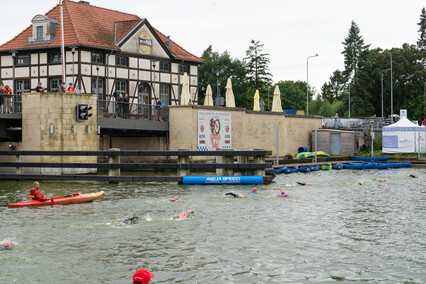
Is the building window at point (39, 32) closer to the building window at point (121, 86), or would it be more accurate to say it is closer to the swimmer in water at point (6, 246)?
the building window at point (121, 86)

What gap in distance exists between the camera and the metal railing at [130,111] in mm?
37906

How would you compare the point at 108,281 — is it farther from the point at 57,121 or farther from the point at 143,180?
the point at 57,121

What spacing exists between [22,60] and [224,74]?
51.2 meters

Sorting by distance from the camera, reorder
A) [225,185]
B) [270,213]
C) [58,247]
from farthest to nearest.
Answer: [225,185] < [270,213] < [58,247]

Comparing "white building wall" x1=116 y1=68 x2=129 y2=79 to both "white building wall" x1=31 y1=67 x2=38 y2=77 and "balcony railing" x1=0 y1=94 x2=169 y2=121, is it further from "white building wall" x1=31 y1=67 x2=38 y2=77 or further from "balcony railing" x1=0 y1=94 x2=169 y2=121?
"balcony railing" x1=0 y1=94 x2=169 y2=121

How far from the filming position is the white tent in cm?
5339

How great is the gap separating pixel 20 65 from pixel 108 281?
41.8 metres

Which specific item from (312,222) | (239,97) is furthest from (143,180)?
(239,97)

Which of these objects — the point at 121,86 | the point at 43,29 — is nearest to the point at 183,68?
the point at 121,86

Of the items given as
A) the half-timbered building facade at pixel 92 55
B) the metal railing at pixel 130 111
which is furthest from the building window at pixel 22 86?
the metal railing at pixel 130 111

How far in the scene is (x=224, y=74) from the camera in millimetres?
98875

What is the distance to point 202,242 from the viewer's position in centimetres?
1606

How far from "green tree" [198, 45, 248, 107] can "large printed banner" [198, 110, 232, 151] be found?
4697cm

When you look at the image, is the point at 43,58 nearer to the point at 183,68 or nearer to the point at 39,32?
the point at 39,32
